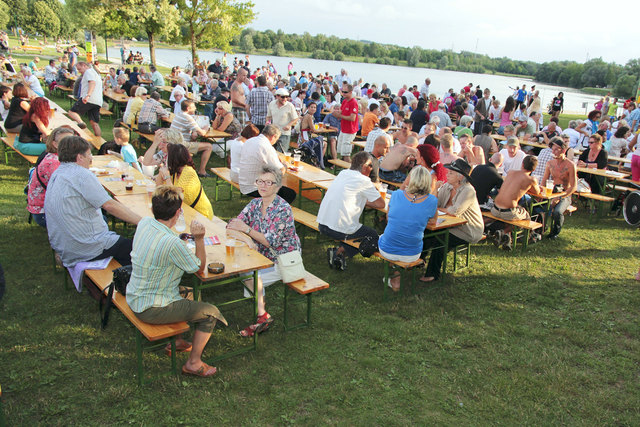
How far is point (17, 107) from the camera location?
7867 millimetres

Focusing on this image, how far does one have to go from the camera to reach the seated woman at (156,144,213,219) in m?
4.49

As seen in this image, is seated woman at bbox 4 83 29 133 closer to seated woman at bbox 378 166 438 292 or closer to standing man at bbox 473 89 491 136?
seated woman at bbox 378 166 438 292

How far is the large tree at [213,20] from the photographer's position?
2347 centimetres

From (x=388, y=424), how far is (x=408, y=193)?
215 centimetres

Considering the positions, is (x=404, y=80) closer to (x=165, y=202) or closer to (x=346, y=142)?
(x=346, y=142)

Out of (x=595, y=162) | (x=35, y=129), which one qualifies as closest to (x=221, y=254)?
(x=35, y=129)

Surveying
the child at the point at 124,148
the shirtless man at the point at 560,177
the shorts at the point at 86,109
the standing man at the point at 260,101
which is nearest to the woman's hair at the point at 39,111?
the child at the point at 124,148

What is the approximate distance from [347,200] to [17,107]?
6.39 m

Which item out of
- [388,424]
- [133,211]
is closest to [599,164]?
[388,424]

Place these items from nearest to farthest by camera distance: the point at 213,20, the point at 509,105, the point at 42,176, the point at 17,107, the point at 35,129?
the point at 42,176 → the point at 35,129 → the point at 17,107 → the point at 509,105 → the point at 213,20

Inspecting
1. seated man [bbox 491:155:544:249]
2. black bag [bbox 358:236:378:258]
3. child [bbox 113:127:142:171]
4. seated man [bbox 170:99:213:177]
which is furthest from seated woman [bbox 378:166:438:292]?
seated man [bbox 170:99:213:177]

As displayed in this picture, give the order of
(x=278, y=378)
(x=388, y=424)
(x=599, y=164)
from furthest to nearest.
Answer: (x=599, y=164), (x=278, y=378), (x=388, y=424)

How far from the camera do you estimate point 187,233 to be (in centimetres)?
396

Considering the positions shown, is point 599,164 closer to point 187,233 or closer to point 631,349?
point 631,349
